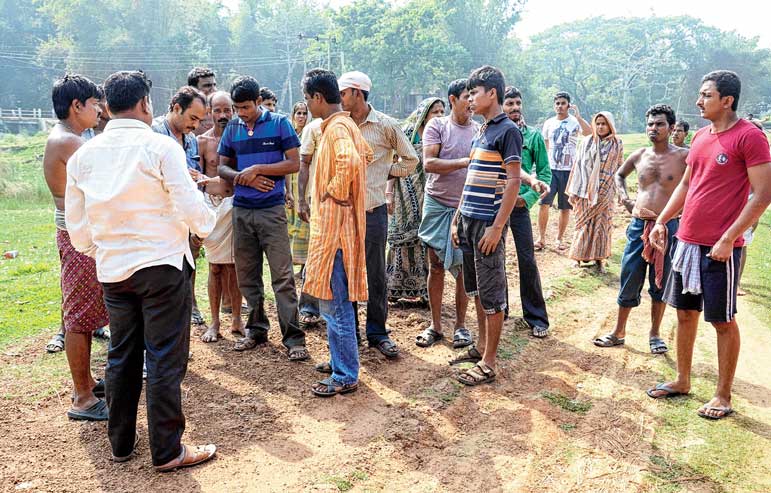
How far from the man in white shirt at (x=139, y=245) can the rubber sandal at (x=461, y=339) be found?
8.19 feet

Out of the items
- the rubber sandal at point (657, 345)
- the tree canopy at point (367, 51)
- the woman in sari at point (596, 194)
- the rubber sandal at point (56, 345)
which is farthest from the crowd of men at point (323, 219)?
the tree canopy at point (367, 51)

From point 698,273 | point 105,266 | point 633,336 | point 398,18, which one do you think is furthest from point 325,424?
point 398,18

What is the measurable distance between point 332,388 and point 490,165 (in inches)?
75.6

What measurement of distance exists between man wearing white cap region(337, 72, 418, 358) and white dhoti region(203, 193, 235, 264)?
4.16 ft

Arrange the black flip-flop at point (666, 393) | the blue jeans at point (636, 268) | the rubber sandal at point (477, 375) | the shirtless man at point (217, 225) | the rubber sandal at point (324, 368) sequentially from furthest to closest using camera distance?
the shirtless man at point (217, 225) < the blue jeans at point (636, 268) < the rubber sandal at point (324, 368) < the rubber sandal at point (477, 375) < the black flip-flop at point (666, 393)

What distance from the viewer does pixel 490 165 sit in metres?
4.44

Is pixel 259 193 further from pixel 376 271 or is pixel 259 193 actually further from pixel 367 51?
pixel 367 51

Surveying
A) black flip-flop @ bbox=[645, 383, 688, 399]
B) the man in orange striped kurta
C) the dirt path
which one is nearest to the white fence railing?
the dirt path

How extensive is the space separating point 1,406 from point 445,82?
53879 millimetres

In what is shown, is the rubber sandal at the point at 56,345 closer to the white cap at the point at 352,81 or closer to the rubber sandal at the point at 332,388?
the rubber sandal at the point at 332,388

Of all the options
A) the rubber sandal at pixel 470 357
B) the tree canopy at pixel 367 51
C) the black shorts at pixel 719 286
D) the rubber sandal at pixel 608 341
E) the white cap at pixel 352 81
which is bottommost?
the rubber sandal at pixel 608 341

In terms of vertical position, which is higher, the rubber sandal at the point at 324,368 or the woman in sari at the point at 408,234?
the woman in sari at the point at 408,234

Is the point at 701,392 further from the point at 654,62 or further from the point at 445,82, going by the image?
the point at 654,62

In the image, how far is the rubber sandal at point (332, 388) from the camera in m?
4.32
